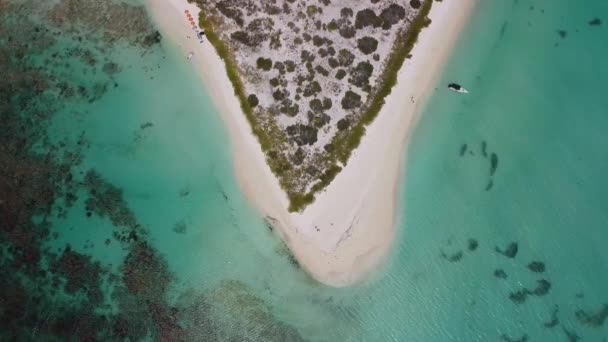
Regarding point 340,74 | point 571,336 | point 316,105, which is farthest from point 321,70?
point 571,336

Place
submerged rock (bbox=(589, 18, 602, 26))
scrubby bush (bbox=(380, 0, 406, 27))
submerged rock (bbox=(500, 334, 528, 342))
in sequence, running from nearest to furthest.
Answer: submerged rock (bbox=(500, 334, 528, 342)), scrubby bush (bbox=(380, 0, 406, 27)), submerged rock (bbox=(589, 18, 602, 26))

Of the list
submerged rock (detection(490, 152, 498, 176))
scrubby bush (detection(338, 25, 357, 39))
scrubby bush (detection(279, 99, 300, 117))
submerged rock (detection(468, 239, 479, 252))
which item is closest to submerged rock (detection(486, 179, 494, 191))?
submerged rock (detection(490, 152, 498, 176))

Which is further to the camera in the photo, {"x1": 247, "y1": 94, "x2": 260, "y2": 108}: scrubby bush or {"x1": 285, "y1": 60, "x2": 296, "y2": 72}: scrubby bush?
{"x1": 285, "y1": 60, "x2": 296, "y2": 72}: scrubby bush

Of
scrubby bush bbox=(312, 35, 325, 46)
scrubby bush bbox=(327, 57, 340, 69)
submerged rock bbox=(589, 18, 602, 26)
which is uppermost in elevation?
submerged rock bbox=(589, 18, 602, 26)

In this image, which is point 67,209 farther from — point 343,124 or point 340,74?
point 340,74

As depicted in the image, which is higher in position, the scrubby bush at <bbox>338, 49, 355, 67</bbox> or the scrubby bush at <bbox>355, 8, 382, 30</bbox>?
the scrubby bush at <bbox>355, 8, 382, 30</bbox>

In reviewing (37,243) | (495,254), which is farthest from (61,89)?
(495,254)

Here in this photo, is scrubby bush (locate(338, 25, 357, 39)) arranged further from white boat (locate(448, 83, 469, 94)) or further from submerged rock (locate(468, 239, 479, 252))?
submerged rock (locate(468, 239, 479, 252))

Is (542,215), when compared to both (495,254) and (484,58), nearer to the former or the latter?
(495,254)
